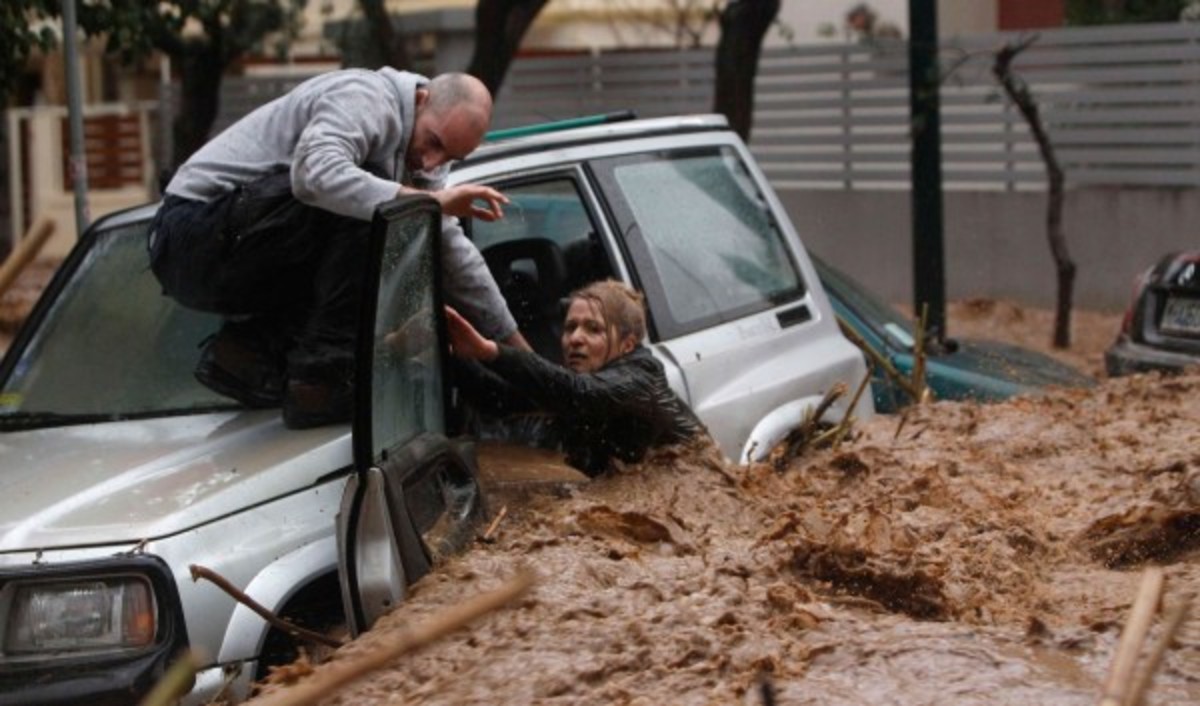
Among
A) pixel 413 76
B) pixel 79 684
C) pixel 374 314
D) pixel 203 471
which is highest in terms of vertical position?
pixel 413 76

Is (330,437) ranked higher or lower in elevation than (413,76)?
lower

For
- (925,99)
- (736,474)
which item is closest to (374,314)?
(736,474)

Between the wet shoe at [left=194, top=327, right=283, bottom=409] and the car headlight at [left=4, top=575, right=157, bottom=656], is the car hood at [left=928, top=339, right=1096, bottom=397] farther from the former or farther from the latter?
the car headlight at [left=4, top=575, right=157, bottom=656]

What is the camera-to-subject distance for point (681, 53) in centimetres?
1908

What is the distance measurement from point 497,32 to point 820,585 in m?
10.8

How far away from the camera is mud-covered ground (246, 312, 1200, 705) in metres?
4.01

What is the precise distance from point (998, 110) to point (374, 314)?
42.6 ft

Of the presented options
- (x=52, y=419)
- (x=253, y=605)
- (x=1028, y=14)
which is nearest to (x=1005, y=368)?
(x=52, y=419)

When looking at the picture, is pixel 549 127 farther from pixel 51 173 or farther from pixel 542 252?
pixel 51 173

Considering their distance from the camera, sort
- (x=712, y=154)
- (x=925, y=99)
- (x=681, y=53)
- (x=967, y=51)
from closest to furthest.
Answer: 1. (x=712, y=154)
2. (x=925, y=99)
3. (x=967, y=51)
4. (x=681, y=53)

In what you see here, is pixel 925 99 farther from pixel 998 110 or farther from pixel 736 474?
pixel 736 474

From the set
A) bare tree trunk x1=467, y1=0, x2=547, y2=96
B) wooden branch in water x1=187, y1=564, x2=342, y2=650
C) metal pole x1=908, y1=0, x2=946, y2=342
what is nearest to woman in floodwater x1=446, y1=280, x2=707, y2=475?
wooden branch in water x1=187, y1=564, x2=342, y2=650

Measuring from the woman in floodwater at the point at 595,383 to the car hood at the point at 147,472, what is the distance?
1.57 ft

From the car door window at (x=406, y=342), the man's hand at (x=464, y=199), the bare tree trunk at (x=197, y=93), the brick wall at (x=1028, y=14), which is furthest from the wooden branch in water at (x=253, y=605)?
the brick wall at (x=1028, y=14)
